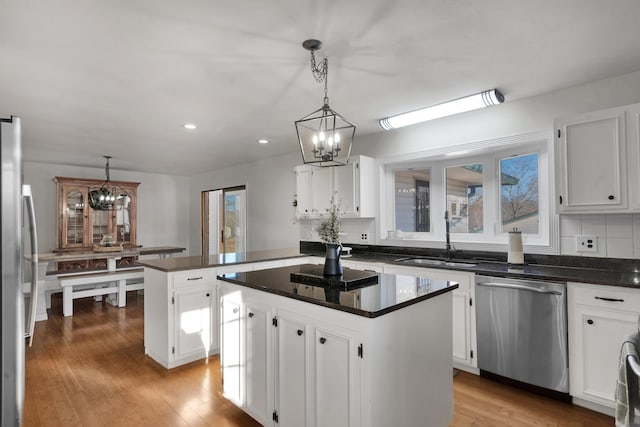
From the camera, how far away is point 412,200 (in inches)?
167

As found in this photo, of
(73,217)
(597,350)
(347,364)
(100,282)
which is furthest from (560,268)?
(73,217)

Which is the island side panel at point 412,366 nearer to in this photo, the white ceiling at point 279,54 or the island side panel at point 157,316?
the white ceiling at point 279,54

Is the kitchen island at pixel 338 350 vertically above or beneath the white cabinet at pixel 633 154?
beneath

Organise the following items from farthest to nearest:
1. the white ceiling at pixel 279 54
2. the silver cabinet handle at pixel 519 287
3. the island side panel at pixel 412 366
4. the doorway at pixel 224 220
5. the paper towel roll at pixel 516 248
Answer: the doorway at pixel 224 220 < the paper towel roll at pixel 516 248 < the silver cabinet handle at pixel 519 287 < the white ceiling at pixel 279 54 < the island side panel at pixel 412 366

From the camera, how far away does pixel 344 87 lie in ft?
9.34

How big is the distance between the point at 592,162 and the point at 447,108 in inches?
47.1

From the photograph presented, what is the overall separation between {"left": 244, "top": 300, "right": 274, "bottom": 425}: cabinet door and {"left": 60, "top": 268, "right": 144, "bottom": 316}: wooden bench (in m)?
3.88

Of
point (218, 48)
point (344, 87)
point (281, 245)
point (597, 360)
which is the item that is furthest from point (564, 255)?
point (281, 245)

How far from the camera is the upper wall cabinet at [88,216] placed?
20.5 feet

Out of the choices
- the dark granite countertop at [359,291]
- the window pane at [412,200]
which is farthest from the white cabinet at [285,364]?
the window pane at [412,200]

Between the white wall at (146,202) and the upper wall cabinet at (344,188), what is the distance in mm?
4374

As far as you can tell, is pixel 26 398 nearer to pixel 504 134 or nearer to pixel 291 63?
pixel 291 63

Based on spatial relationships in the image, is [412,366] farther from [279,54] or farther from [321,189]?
[321,189]

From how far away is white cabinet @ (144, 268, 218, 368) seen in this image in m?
3.16
